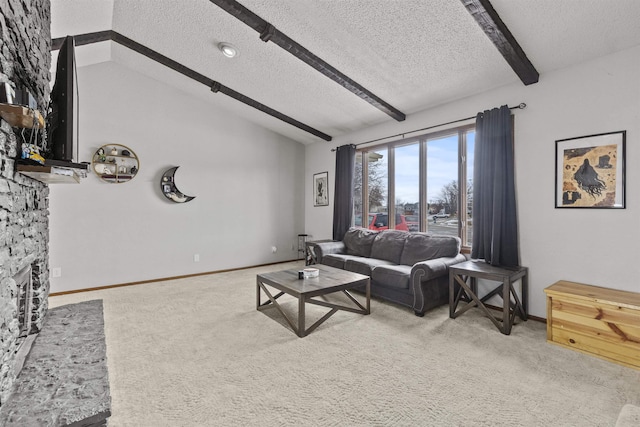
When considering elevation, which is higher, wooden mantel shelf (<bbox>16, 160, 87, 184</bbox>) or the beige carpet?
wooden mantel shelf (<bbox>16, 160, 87, 184</bbox>)

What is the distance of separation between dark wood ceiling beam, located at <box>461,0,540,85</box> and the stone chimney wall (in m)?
2.96

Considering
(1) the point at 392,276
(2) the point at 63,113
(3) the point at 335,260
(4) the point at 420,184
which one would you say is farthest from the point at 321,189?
(2) the point at 63,113

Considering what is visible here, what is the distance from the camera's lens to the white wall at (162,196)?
161 inches

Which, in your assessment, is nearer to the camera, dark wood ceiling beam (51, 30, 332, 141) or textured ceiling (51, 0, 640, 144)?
textured ceiling (51, 0, 640, 144)

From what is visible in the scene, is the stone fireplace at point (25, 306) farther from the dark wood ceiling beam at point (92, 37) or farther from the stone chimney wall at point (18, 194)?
the dark wood ceiling beam at point (92, 37)

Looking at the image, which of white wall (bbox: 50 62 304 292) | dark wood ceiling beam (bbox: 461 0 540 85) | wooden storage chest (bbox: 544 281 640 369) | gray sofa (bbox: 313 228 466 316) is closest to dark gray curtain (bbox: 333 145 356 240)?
gray sofa (bbox: 313 228 466 316)

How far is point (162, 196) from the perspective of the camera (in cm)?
471

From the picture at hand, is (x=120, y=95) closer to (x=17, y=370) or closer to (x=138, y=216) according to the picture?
(x=138, y=216)

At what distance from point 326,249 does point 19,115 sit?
380cm

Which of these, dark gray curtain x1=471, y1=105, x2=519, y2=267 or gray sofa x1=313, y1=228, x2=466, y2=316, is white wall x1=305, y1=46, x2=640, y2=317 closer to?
dark gray curtain x1=471, y1=105, x2=519, y2=267

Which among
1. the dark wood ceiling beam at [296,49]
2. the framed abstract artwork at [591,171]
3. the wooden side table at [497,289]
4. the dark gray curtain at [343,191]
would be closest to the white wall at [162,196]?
the dark gray curtain at [343,191]

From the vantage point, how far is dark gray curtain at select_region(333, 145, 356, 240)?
5219mm

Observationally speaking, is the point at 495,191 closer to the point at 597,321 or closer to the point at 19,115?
the point at 597,321

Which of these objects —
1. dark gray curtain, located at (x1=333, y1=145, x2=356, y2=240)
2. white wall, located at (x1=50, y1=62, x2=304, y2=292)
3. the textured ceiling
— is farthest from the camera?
dark gray curtain, located at (x1=333, y1=145, x2=356, y2=240)
